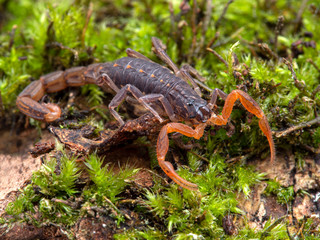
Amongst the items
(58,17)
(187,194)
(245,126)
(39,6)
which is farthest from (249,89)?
(39,6)

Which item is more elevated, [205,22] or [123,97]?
[205,22]

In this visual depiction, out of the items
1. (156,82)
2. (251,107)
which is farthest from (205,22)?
(251,107)

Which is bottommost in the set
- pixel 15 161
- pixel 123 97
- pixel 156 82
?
pixel 15 161

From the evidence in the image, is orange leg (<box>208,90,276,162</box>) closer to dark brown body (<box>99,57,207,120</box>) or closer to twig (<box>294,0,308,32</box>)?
dark brown body (<box>99,57,207,120</box>)

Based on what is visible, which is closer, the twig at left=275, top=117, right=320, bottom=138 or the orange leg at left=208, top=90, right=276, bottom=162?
the orange leg at left=208, top=90, right=276, bottom=162

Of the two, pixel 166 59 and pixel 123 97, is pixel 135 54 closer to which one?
pixel 166 59

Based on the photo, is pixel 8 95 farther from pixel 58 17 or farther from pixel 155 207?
pixel 155 207

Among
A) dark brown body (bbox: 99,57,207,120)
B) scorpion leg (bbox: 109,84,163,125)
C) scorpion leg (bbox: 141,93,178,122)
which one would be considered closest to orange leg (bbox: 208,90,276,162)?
dark brown body (bbox: 99,57,207,120)
